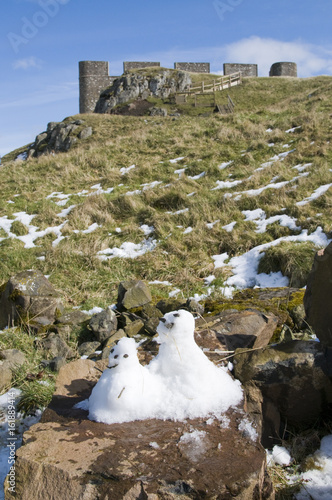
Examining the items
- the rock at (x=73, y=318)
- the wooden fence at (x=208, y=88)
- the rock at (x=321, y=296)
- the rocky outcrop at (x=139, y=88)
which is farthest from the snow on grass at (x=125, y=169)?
the rocky outcrop at (x=139, y=88)

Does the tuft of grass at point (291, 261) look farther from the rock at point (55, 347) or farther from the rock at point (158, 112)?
the rock at point (158, 112)

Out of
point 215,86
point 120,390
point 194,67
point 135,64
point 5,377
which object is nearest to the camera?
point 120,390

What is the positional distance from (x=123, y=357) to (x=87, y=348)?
8.68 feet

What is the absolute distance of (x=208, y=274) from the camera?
6738mm

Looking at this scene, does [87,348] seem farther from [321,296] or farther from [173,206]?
[173,206]

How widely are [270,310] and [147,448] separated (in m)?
2.80

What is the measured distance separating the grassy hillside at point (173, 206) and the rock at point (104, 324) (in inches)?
34.1

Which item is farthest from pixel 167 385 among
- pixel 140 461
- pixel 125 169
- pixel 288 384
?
pixel 125 169

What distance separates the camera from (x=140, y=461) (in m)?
1.83

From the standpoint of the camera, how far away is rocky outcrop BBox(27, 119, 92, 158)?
21859mm

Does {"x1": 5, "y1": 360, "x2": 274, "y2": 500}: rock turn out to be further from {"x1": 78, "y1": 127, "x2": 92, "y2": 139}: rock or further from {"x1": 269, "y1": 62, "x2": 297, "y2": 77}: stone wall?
{"x1": 269, "y1": 62, "x2": 297, "y2": 77}: stone wall

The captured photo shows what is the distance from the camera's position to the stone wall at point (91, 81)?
37.0 m

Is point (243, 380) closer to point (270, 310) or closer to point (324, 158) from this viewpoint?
point (270, 310)

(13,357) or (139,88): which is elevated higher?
(139,88)
